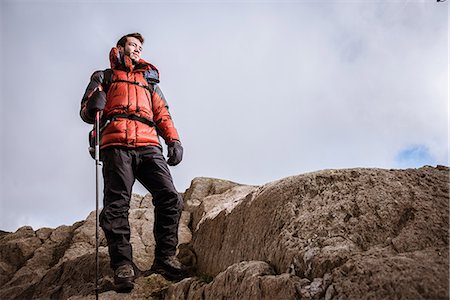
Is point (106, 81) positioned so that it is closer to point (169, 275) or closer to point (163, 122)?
point (163, 122)

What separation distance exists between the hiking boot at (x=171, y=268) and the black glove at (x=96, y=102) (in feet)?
9.87

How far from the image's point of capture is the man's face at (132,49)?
25.6ft

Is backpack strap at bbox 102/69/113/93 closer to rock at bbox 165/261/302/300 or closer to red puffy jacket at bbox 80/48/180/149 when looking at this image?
red puffy jacket at bbox 80/48/180/149

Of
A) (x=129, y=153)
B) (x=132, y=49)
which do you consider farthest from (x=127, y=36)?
(x=129, y=153)

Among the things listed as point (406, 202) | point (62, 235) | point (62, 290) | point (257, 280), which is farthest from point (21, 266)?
point (406, 202)

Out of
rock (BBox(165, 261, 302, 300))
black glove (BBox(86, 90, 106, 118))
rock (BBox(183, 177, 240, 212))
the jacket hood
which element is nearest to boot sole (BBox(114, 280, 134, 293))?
rock (BBox(165, 261, 302, 300))

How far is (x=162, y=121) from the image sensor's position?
311 inches

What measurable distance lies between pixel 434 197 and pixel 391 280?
162cm

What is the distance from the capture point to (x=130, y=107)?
7199 millimetres

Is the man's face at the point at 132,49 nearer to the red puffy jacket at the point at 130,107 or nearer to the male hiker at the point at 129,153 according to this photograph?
the male hiker at the point at 129,153

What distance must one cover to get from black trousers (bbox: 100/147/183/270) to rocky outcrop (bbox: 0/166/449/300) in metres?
0.64

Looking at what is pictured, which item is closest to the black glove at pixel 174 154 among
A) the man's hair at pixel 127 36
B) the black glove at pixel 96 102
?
the black glove at pixel 96 102

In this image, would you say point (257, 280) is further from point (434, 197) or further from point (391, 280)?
point (434, 197)

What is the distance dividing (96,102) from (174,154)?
1829 mm
